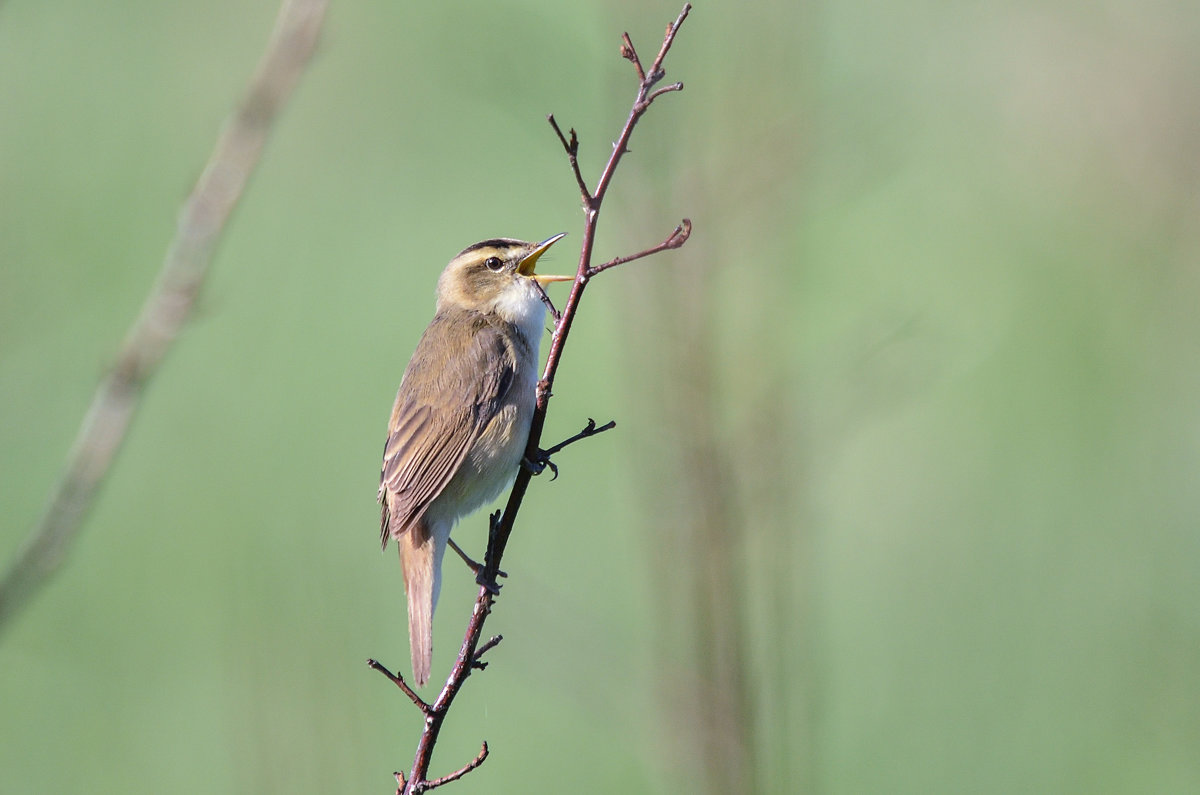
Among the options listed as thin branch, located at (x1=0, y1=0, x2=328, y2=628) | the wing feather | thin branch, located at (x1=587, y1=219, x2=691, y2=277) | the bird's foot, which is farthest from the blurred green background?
thin branch, located at (x1=0, y1=0, x2=328, y2=628)

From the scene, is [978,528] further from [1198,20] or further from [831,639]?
[1198,20]

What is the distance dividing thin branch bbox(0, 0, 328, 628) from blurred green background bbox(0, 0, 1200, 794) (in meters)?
0.74

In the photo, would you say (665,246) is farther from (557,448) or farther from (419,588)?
(419,588)

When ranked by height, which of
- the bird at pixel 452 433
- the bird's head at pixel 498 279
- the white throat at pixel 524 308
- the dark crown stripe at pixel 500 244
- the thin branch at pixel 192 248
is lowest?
the thin branch at pixel 192 248

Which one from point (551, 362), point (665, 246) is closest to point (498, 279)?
point (551, 362)

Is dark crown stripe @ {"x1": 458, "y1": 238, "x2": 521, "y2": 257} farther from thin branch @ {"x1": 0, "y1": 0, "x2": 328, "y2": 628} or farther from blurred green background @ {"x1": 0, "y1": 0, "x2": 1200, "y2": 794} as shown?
thin branch @ {"x1": 0, "y1": 0, "x2": 328, "y2": 628}

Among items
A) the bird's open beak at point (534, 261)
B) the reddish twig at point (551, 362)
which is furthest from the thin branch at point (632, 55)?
the bird's open beak at point (534, 261)

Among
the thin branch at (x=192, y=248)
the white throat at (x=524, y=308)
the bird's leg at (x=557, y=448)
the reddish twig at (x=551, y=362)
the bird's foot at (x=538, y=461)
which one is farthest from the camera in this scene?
the white throat at (x=524, y=308)

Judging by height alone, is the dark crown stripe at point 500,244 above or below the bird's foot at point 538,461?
above

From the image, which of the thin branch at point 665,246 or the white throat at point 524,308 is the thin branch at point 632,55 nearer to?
the thin branch at point 665,246

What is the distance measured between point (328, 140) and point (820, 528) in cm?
460

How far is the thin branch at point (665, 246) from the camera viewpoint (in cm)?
229

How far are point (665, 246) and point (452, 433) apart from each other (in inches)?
59.5

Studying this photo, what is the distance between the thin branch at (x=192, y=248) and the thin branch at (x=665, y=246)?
78 centimetres
